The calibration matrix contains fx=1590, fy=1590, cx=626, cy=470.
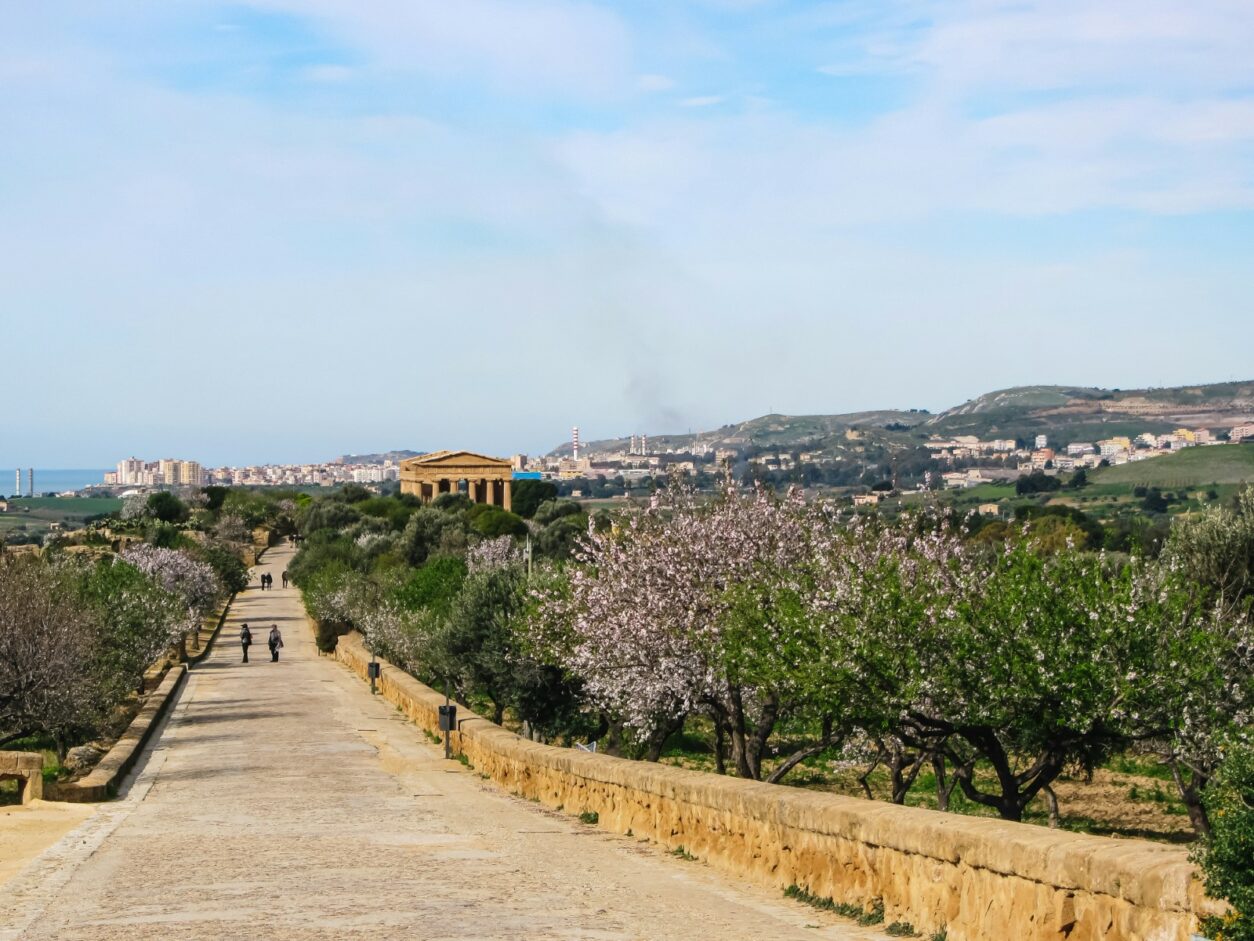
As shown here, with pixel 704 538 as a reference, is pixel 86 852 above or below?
below

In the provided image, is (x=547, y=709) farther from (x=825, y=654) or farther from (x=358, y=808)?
(x=825, y=654)

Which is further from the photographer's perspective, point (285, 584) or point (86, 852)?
point (285, 584)

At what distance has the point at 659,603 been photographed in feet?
64.6

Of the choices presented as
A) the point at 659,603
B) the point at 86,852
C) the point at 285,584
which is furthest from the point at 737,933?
the point at 285,584

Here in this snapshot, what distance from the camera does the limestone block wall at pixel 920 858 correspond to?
7395 mm

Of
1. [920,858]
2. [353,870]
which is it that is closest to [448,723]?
[353,870]

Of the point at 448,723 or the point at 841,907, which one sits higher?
the point at 841,907

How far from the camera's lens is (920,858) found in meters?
9.35

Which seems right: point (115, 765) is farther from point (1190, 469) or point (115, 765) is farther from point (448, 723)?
point (1190, 469)

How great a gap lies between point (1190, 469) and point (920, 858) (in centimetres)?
12909

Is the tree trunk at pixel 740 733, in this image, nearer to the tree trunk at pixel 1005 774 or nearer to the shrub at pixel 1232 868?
the tree trunk at pixel 1005 774

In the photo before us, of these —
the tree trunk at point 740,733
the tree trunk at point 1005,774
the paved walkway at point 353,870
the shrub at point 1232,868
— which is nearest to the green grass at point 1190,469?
the tree trunk at point 740,733

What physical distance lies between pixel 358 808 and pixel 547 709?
10366 mm

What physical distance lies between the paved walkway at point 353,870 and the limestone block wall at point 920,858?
29 centimetres
